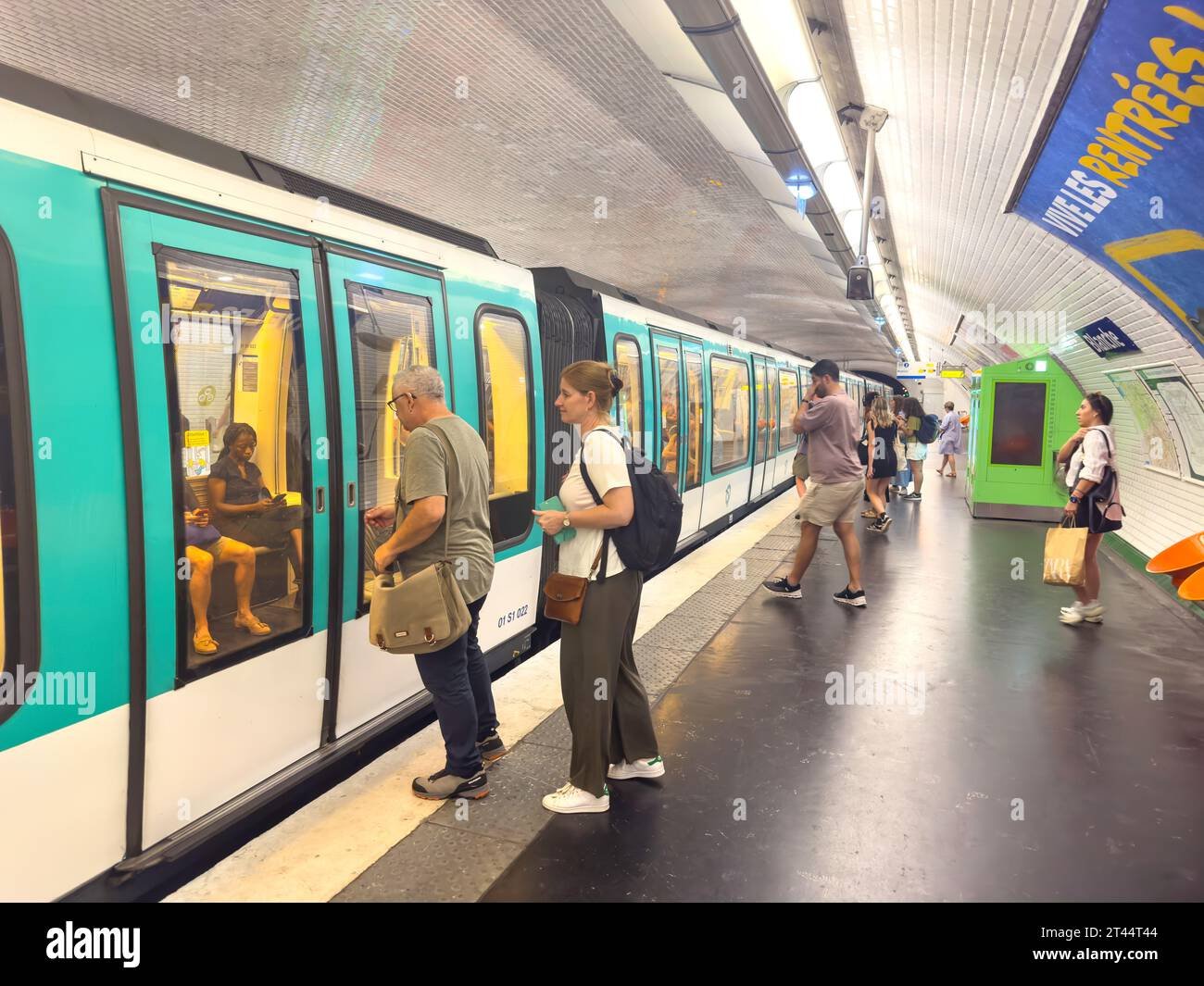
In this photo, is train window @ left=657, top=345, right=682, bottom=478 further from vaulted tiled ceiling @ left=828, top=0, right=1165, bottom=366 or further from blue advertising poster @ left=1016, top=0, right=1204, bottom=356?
blue advertising poster @ left=1016, top=0, right=1204, bottom=356

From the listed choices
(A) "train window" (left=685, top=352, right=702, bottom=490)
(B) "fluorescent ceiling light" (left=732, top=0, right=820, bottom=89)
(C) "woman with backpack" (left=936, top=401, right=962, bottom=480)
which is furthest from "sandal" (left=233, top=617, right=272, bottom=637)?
(C) "woman with backpack" (left=936, top=401, right=962, bottom=480)

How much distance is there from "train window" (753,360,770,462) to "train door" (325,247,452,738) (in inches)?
361

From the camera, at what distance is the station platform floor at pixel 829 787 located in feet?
8.96

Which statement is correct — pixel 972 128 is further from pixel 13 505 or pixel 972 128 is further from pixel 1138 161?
pixel 13 505

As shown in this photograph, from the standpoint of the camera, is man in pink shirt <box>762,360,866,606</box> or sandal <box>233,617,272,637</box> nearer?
sandal <box>233,617,272,637</box>

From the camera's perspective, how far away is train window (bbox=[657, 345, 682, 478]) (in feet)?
27.4

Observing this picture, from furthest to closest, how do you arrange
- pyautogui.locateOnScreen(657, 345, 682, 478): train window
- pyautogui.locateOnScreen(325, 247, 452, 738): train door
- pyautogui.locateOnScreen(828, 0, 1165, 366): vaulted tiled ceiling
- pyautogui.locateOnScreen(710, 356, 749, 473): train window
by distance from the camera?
1. pyautogui.locateOnScreen(710, 356, 749, 473): train window
2. pyautogui.locateOnScreen(657, 345, 682, 478): train window
3. pyautogui.locateOnScreen(828, 0, 1165, 366): vaulted tiled ceiling
4. pyautogui.locateOnScreen(325, 247, 452, 738): train door

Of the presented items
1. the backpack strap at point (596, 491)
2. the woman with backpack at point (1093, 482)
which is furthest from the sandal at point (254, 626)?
the woman with backpack at point (1093, 482)

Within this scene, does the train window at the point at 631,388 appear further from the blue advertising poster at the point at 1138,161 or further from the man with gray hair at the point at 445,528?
the man with gray hair at the point at 445,528

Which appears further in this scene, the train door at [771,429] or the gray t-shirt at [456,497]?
the train door at [771,429]

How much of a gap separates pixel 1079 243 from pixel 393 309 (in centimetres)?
446

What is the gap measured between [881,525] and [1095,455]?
4.62m

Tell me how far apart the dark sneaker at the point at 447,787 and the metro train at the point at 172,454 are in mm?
401

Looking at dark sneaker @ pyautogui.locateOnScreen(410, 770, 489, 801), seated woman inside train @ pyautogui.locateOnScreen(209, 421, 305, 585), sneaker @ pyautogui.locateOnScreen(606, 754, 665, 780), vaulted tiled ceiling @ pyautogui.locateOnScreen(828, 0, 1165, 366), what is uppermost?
vaulted tiled ceiling @ pyautogui.locateOnScreen(828, 0, 1165, 366)
